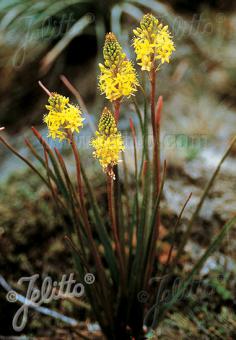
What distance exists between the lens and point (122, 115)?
192cm

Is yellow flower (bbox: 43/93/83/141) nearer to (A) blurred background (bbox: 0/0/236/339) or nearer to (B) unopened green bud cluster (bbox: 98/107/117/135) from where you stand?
(B) unopened green bud cluster (bbox: 98/107/117/135)

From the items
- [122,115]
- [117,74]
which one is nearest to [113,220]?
[117,74]

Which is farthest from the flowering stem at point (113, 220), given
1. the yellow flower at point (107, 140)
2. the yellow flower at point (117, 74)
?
the yellow flower at point (117, 74)

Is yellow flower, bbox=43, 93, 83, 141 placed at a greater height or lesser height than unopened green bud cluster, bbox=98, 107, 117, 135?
greater

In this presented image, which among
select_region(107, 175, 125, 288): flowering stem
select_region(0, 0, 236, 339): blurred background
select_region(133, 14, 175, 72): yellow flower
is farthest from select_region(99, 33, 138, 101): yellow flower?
select_region(0, 0, 236, 339): blurred background

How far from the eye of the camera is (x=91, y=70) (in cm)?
222

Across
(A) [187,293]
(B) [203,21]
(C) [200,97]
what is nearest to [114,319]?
(A) [187,293]

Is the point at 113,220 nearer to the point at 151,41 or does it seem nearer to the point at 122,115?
the point at 151,41

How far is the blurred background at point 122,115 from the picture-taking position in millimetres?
1401

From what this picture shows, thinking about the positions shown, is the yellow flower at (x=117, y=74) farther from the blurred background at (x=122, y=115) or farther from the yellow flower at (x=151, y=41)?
the blurred background at (x=122, y=115)

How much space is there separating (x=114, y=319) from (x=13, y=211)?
602mm

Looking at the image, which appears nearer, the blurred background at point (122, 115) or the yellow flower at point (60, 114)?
the yellow flower at point (60, 114)

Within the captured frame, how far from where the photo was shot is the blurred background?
4.60ft

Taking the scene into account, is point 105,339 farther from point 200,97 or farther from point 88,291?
point 200,97
